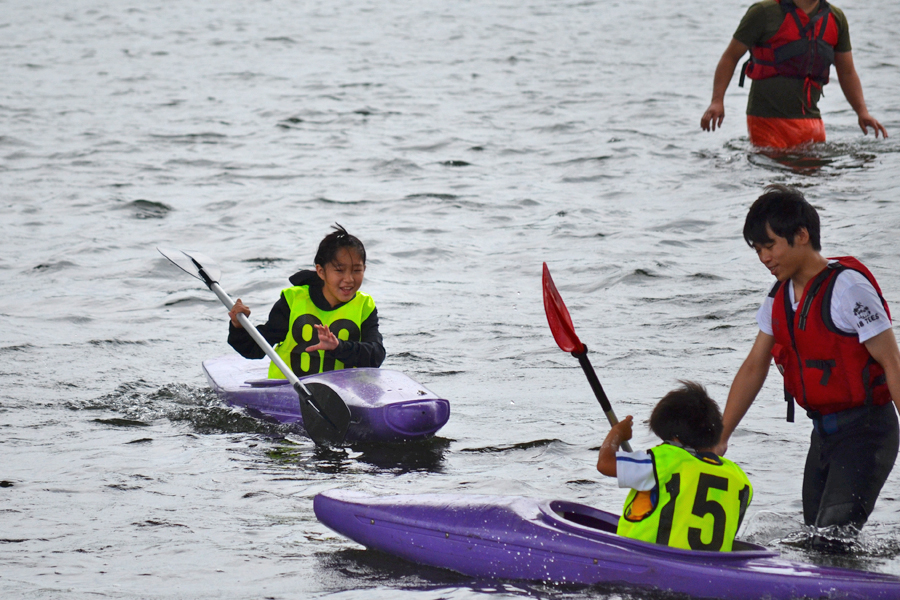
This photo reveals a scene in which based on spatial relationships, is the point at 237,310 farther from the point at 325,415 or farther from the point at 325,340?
the point at 325,415

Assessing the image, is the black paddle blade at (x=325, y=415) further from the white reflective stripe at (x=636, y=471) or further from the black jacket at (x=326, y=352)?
the white reflective stripe at (x=636, y=471)

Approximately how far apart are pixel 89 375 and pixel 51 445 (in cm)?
125

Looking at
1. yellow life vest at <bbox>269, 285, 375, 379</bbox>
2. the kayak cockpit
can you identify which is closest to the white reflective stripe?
the kayak cockpit

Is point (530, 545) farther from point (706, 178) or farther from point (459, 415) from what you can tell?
point (706, 178)

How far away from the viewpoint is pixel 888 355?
3.11m

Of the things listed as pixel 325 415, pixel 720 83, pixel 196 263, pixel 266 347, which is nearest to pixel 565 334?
pixel 325 415

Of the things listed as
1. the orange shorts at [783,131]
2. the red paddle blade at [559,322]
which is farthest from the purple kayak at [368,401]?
the orange shorts at [783,131]

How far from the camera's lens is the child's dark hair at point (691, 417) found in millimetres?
3006

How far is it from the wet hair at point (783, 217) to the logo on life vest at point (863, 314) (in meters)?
0.23

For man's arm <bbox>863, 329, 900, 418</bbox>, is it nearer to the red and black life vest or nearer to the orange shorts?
the red and black life vest

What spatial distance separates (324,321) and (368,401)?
59 cm

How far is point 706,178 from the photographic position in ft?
34.2

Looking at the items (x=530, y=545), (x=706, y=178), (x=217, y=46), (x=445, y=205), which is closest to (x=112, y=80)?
(x=217, y=46)

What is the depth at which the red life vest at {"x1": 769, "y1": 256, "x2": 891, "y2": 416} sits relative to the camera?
321 centimetres
